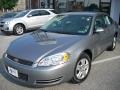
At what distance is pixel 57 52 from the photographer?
3.93 m

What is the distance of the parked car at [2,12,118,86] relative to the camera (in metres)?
3.79

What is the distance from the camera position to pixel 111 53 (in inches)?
269

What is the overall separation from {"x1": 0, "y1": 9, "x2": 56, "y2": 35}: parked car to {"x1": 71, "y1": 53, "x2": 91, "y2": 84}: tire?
756cm

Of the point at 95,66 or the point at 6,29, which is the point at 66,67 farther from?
the point at 6,29

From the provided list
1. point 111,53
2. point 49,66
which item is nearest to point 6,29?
point 111,53

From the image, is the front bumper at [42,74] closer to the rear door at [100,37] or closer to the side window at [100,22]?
the rear door at [100,37]

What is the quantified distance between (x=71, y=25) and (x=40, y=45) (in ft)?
4.11

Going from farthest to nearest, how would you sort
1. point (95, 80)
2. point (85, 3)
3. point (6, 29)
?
point (85, 3), point (6, 29), point (95, 80)

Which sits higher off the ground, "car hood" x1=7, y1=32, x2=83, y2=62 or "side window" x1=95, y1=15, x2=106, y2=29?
"side window" x1=95, y1=15, x2=106, y2=29

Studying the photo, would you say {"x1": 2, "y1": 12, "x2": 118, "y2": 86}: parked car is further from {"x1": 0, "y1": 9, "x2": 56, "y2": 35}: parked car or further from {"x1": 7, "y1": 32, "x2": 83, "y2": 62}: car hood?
{"x1": 0, "y1": 9, "x2": 56, "y2": 35}: parked car

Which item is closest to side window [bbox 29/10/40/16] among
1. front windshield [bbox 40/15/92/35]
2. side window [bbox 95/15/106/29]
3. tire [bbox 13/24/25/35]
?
tire [bbox 13/24/25/35]

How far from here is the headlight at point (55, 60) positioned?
12.5 ft

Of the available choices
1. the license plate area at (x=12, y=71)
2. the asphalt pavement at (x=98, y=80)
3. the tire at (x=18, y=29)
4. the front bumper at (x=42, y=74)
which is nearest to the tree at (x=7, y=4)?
the tire at (x=18, y=29)

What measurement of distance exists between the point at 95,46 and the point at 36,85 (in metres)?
1.89
